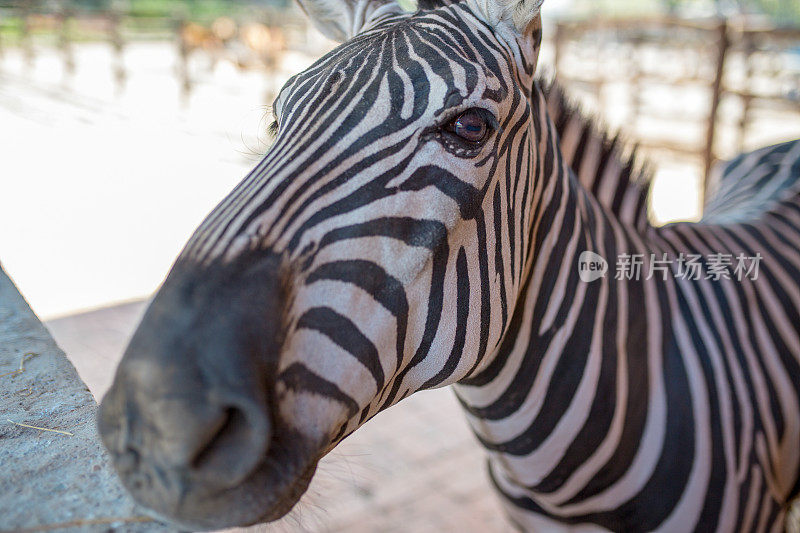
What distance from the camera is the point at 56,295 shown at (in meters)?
5.75

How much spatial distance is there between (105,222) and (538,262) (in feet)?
24.0

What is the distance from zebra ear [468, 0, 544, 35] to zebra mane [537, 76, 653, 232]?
627 mm

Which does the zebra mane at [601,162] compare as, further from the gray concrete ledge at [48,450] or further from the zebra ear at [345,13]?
the gray concrete ledge at [48,450]

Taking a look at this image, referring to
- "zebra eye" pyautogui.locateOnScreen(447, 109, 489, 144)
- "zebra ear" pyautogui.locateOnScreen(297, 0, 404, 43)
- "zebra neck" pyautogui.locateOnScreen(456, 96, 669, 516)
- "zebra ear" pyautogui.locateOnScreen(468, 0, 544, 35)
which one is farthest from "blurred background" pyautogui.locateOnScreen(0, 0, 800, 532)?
"zebra eye" pyautogui.locateOnScreen(447, 109, 489, 144)

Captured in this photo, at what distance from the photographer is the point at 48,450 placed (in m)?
1.26

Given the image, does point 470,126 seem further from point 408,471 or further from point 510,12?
point 408,471

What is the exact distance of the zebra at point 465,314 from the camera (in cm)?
101

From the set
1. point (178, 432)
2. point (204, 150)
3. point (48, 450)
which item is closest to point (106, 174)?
point (204, 150)

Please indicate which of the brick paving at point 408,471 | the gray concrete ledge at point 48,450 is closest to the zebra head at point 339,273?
the gray concrete ledge at point 48,450

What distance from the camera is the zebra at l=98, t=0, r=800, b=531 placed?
1015 millimetres

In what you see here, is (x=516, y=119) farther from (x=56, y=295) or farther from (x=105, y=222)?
(x=105, y=222)

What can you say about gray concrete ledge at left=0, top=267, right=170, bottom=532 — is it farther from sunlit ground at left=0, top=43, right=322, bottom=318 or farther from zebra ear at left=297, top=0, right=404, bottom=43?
zebra ear at left=297, top=0, right=404, bottom=43

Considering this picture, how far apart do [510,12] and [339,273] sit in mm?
855

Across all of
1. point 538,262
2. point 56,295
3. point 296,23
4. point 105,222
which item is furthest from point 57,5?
point 538,262
